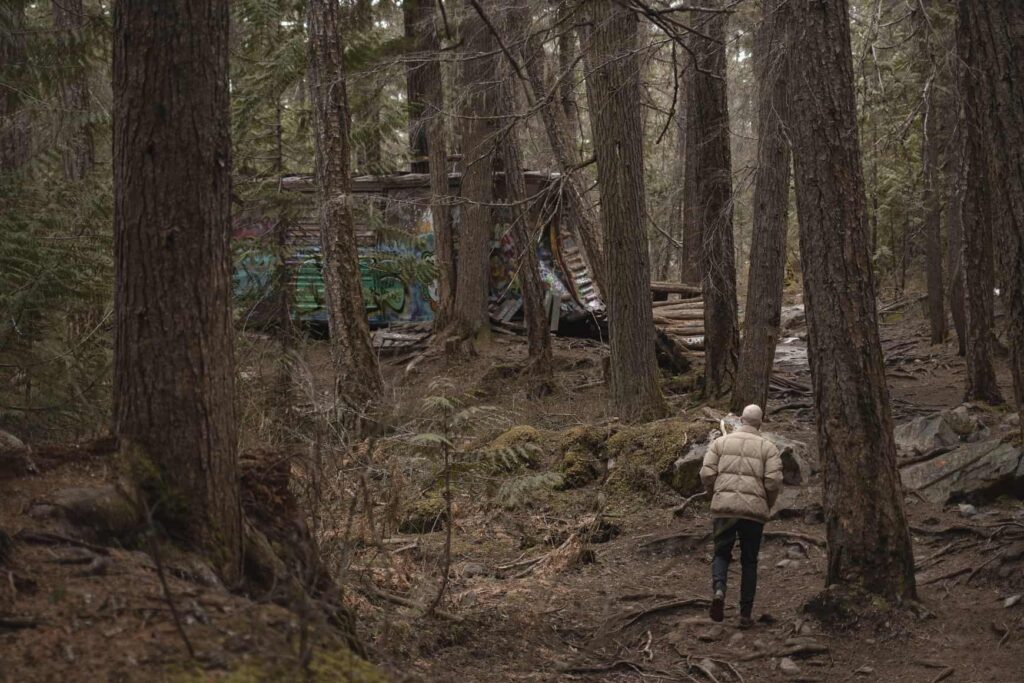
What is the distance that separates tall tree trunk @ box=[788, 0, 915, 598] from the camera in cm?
757

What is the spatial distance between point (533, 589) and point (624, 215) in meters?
5.86

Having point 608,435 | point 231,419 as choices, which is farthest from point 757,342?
point 231,419

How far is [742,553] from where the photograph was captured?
8.12 metres

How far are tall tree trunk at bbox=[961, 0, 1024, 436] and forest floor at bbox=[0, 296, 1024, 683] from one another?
2491mm

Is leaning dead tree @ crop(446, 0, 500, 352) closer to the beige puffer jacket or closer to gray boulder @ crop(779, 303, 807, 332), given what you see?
gray boulder @ crop(779, 303, 807, 332)

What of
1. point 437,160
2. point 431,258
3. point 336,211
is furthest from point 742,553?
point 437,160

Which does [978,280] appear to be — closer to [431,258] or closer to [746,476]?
[746,476]

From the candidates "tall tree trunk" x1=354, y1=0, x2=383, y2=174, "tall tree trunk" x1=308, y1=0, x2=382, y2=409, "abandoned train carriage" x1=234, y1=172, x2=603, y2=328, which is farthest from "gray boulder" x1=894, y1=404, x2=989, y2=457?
"tall tree trunk" x1=354, y1=0, x2=383, y2=174

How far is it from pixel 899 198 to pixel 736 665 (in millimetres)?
23620

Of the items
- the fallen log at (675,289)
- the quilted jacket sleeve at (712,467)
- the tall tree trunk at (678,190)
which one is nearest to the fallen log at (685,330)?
the tall tree trunk at (678,190)

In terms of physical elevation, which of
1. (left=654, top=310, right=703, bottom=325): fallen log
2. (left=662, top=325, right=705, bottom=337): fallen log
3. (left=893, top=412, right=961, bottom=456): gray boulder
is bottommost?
(left=893, top=412, right=961, bottom=456): gray boulder

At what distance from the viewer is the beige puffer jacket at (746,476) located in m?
7.99

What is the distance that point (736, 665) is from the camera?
7.24 m

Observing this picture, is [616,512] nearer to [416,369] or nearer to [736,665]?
[736,665]
